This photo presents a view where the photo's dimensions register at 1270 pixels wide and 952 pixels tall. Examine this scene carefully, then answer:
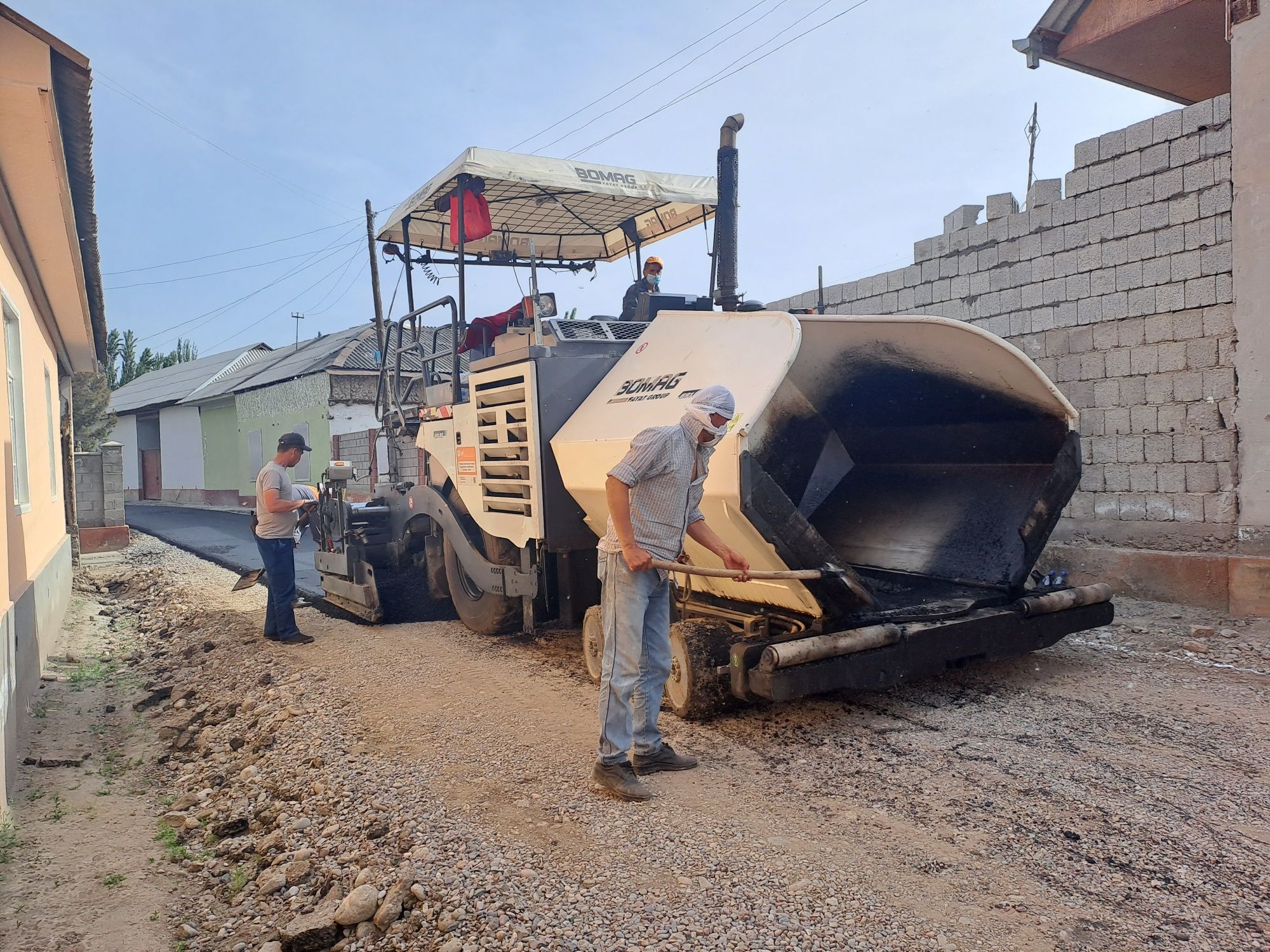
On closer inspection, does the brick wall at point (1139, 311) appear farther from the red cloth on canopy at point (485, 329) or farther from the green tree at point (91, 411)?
the green tree at point (91, 411)

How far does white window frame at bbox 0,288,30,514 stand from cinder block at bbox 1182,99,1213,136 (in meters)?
7.65

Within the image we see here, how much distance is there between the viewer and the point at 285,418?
25.1 m

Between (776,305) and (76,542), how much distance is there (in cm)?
959

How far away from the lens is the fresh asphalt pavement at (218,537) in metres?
11.1

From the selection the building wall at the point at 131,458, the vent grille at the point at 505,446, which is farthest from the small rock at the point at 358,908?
the building wall at the point at 131,458

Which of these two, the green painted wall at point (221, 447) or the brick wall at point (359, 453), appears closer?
the brick wall at point (359, 453)

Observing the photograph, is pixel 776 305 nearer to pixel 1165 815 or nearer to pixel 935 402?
pixel 935 402

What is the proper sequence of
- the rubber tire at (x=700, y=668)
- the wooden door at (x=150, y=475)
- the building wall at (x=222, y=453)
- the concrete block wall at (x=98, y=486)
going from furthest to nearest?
the wooden door at (x=150, y=475) → the building wall at (x=222, y=453) → the concrete block wall at (x=98, y=486) → the rubber tire at (x=700, y=668)

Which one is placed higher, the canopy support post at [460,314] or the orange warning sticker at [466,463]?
the canopy support post at [460,314]

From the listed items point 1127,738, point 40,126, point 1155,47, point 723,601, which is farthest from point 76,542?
point 1155,47

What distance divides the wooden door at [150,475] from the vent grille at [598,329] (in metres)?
32.5

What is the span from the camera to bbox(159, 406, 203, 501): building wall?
30.4m

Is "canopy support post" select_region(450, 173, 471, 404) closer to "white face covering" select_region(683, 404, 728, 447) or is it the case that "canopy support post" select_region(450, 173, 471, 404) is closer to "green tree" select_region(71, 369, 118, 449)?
"white face covering" select_region(683, 404, 728, 447)

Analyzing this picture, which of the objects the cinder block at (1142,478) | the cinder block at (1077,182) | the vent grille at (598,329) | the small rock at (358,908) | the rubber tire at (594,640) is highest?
the cinder block at (1077,182)
